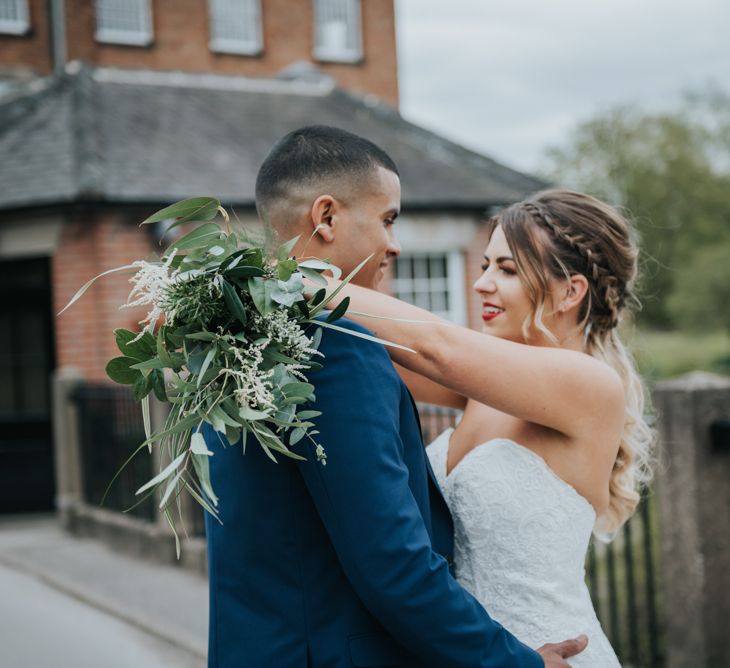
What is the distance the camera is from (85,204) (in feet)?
38.7

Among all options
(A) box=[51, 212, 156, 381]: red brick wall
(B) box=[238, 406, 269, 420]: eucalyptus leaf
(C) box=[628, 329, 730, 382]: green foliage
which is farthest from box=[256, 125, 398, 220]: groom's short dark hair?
(C) box=[628, 329, 730, 382]: green foliage

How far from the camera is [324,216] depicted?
2297 mm

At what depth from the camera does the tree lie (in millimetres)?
52531

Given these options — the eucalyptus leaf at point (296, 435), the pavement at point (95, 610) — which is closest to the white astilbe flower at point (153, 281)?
the eucalyptus leaf at point (296, 435)

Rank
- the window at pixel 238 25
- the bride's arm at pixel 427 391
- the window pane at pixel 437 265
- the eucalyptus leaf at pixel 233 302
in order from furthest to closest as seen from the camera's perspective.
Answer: the window at pixel 238 25 → the window pane at pixel 437 265 → the bride's arm at pixel 427 391 → the eucalyptus leaf at pixel 233 302

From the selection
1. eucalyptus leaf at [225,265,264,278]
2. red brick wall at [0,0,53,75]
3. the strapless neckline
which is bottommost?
the strapless neckline

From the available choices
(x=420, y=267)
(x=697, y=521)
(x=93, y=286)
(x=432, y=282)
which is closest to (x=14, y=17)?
(x=93, y=286)

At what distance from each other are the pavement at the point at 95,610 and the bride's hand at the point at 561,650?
12.5ft

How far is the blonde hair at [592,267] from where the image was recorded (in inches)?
105

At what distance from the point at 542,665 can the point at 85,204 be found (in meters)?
10.7

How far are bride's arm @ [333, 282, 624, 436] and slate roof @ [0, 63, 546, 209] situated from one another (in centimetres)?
1024

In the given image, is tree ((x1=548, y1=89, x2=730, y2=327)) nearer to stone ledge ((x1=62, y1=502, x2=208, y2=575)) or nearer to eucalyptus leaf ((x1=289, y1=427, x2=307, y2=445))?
stone ledge ((x1=62, y1=502, x2=208, y2=575))

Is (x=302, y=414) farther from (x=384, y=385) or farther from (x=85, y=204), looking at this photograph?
(x=85, y=204)

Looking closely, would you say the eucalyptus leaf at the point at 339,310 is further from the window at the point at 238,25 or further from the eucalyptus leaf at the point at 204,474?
the window at the point at 238,25
